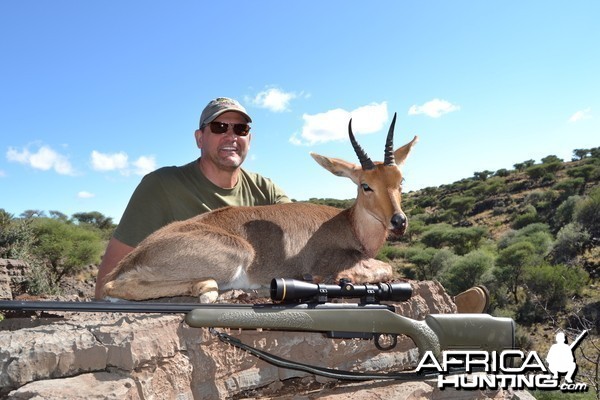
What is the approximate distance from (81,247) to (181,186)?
21.9m

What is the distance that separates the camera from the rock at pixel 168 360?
3178 millimetres

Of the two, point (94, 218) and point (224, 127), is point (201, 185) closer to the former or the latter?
point (224, 127)

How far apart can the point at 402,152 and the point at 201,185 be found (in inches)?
105

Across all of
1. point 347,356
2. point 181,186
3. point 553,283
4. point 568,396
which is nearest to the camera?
point 347,356

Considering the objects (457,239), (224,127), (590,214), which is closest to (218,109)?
(224,127)

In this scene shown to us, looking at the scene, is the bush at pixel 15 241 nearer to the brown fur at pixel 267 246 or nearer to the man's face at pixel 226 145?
the man's face at pixel 226 145

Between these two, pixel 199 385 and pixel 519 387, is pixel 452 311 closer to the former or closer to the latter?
pixel 519 387

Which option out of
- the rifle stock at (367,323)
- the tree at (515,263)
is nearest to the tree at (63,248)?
the tree at (515,263)

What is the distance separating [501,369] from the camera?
4.44 metres

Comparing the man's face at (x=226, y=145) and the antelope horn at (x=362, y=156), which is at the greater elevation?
the man's face at (x=226, y=145)

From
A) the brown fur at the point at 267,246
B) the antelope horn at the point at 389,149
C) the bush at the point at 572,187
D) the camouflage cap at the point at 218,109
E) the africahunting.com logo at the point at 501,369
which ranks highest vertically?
the bush at the point at 572,187

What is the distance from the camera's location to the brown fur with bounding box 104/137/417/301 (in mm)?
4945

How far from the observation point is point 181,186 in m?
6.89

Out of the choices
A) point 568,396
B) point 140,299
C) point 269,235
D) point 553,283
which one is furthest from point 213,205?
point 553,283
